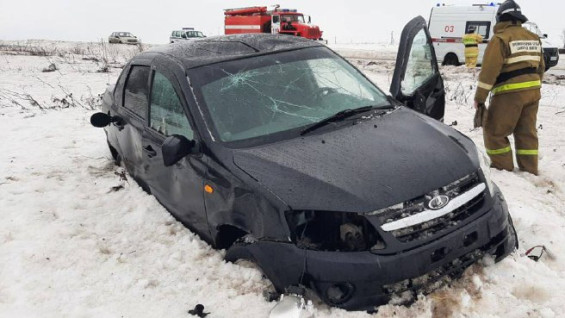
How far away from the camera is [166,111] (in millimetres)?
3359

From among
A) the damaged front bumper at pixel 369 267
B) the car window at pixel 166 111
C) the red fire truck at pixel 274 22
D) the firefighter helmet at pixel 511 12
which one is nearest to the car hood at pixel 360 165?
the damaged front bumper at pixel 369 267

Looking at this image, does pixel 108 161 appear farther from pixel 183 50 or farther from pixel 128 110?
pixel 183 50

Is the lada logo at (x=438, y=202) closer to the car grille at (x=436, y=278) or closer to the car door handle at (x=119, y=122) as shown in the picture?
the car grille at (x=436, y=278)

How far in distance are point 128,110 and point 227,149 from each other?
6.24ft

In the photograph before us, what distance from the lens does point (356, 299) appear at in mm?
2205

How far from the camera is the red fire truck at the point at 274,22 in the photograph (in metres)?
23.9

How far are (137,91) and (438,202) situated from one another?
9.53ft

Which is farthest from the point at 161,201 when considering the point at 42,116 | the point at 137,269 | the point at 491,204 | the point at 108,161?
the point at 42,116

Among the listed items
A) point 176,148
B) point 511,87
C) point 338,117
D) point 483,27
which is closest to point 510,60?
point 511,87

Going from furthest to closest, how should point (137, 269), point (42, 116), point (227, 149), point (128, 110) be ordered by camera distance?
point (42, 116) < point (128, 110) < point (137, 269) < point (227, 149)

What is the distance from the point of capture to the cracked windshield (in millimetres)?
2939

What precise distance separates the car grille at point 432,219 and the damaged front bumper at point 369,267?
0.19 feet

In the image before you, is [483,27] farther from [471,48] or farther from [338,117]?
[338,117]

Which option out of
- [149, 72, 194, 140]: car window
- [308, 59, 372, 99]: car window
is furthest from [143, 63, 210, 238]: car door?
[308, 59, 372, 99]: car window
